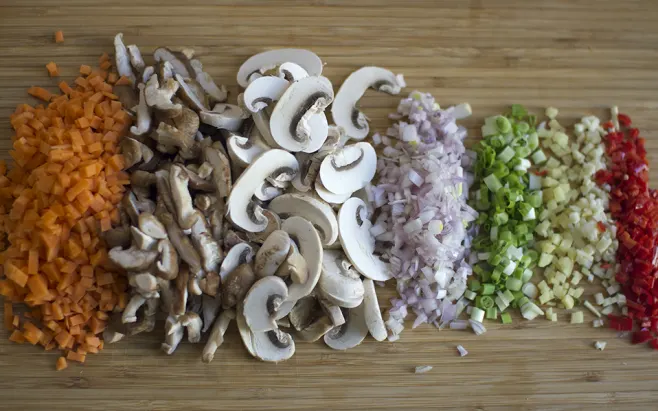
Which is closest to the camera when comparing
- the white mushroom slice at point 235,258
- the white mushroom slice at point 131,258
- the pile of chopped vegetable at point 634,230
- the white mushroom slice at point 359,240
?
the white mushroom slice at point 131,258

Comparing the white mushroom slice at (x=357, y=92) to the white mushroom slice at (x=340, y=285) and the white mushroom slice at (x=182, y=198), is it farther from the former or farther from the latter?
the white mushroom slice at (x=182, y=198)

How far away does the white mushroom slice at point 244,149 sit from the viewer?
Result: 211cm

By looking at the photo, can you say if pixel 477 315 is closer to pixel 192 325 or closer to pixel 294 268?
pixel 294 268

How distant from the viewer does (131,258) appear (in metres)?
1.96

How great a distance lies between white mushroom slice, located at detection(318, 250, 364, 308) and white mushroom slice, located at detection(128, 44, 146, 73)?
Result: 108cm

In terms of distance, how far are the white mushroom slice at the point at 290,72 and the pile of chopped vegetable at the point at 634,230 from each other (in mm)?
1317

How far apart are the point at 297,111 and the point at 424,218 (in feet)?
2.04

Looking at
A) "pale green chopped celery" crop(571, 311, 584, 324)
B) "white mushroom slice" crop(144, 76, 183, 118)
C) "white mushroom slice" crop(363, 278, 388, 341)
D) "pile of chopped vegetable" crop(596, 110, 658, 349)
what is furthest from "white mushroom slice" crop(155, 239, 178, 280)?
"pile of chopped vegetable" crop(596, 110, 658, 349)

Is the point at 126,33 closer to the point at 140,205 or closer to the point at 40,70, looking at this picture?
the point at 40,70

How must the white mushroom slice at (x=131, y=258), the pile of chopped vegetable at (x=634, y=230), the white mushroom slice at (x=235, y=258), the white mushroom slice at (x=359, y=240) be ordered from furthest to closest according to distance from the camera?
1. the pile of chopped vegetable at (x=634, y=230)
2. the white mushroom slice at (x=359, y=240)
3. the white mushroom slice at (x=235, y=258)
4. the white mushroom slice at (x=131, y=258)

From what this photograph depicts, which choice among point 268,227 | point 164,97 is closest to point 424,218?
point 268,227

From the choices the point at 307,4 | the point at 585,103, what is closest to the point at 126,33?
the point at 307,4

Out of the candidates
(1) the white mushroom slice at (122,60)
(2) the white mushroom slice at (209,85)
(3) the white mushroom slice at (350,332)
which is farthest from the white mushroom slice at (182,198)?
(3) the white mushroom slice at (350,332)

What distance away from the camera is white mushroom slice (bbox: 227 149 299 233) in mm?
2094
